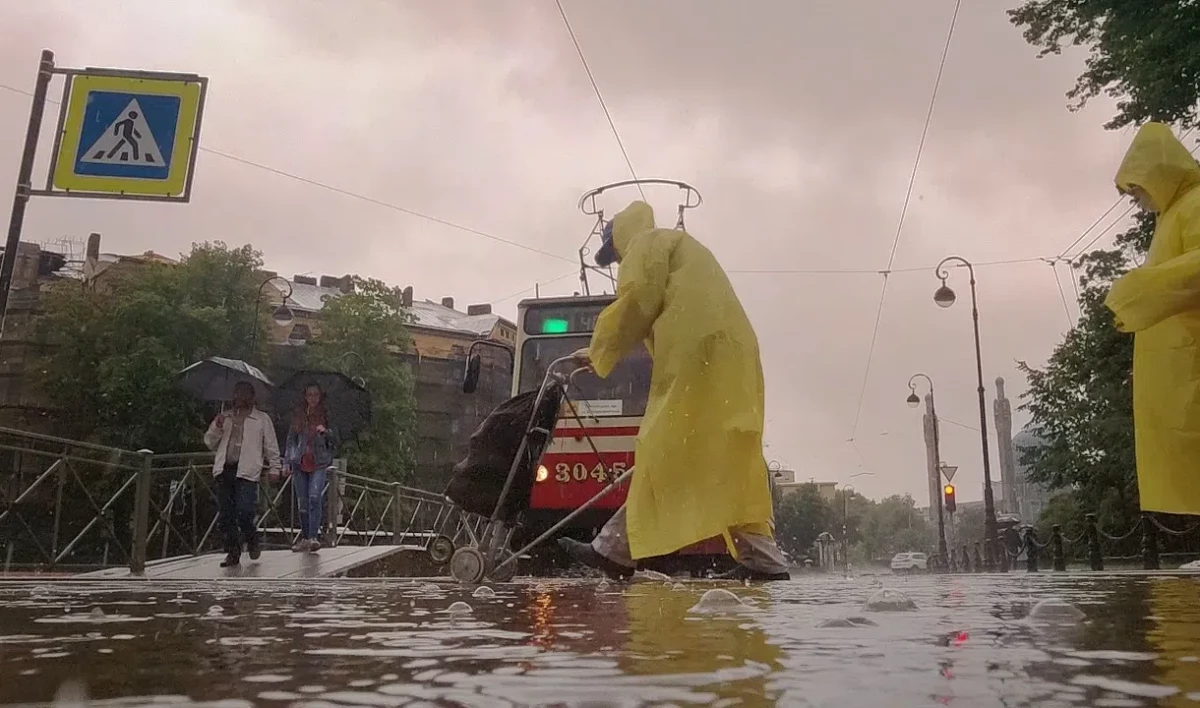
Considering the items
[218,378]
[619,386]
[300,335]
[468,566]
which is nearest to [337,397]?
[218,378]

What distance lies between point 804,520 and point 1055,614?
64002 millimetres

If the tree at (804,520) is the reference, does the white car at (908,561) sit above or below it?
below

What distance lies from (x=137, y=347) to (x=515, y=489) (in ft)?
107

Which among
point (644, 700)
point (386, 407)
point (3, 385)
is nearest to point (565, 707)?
point (644, 700)

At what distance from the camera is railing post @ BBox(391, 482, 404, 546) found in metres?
14.1

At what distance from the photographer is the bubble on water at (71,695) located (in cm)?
116

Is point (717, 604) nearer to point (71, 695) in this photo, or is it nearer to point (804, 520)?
point (71, 695)

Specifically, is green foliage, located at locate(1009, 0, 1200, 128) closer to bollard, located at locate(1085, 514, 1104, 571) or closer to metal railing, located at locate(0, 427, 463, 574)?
bollard, located at locate(1085, 514, 1104, 571)

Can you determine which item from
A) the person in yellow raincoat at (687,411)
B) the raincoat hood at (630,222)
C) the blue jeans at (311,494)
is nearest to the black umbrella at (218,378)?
the blue jeans at (311,494)

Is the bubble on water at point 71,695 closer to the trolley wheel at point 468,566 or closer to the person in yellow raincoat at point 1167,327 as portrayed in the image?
the person in yellow raincoat at point 1167,327

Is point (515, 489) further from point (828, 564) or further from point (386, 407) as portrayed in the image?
point (828, 564)

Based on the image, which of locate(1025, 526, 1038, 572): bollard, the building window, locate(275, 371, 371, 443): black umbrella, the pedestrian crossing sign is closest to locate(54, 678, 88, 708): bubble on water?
the pedestrian crossing sign

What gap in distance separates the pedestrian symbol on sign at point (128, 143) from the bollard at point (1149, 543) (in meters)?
12.2

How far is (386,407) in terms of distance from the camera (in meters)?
41.8
